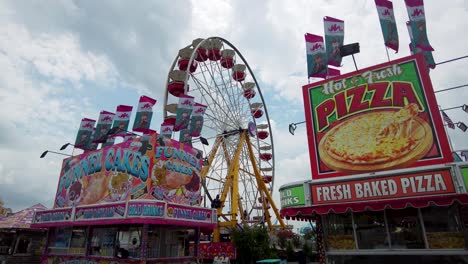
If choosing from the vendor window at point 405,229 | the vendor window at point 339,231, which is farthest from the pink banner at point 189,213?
the vendor window at point 405,229

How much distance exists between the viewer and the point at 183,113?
18.4 meters

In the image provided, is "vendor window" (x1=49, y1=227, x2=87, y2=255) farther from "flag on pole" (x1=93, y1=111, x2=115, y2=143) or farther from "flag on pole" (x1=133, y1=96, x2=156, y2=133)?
"flag on pole" (x1=133, y1=96, x2=156, y2=133)

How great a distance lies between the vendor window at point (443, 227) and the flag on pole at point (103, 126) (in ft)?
54.4

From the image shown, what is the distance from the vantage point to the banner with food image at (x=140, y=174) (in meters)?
13.9

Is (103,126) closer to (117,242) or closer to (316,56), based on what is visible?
(117,242)

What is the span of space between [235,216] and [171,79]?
1125cm

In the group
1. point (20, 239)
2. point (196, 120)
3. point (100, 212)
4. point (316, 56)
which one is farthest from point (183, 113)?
point (20, 239)

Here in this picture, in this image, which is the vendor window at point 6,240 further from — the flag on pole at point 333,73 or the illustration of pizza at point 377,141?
the flag on pole at point 333,73

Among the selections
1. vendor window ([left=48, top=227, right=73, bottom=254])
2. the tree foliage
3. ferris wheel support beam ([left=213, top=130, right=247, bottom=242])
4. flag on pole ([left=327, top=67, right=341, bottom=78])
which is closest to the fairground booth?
flag on pole ([left=327, top=67, right=341, bottom=78])

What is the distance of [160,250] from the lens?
550 inches

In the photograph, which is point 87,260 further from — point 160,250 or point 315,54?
point 315,54

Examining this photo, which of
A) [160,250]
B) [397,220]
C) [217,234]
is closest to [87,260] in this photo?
[160,250]

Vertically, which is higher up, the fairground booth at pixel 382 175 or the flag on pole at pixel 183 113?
the flag on pole at pixel 183 113

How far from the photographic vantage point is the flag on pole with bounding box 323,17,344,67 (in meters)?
12.4
